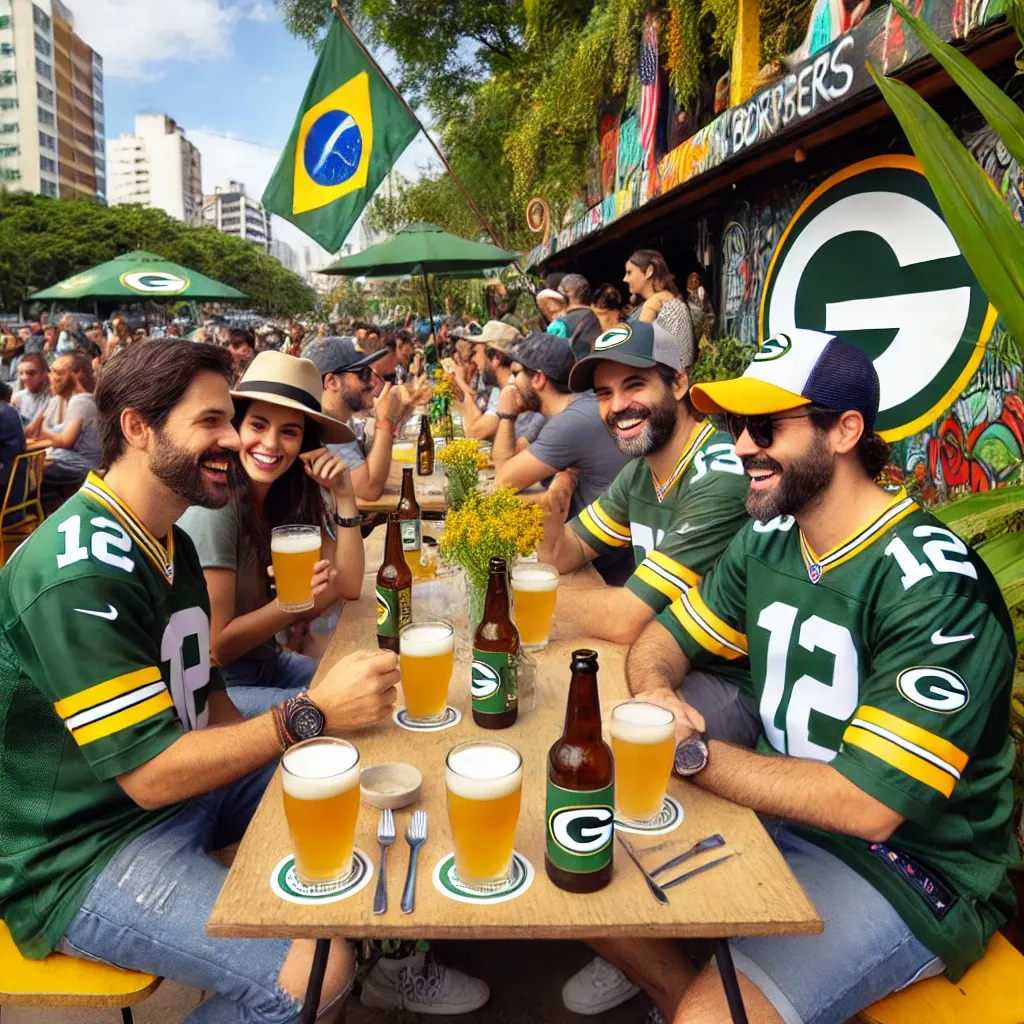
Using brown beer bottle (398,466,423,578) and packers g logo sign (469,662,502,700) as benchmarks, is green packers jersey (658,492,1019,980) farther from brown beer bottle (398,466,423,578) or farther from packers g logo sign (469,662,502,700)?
brown beer bottle (398,466,423,578)

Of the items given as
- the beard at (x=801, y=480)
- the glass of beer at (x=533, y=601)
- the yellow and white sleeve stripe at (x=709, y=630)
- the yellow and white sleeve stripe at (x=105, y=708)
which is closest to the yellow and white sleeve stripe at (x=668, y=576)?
the yellow and white sleeve stripe at (x=709, y=630)

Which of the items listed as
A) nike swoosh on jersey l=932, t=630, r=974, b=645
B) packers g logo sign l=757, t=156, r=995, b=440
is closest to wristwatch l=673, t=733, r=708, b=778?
nike swoosh on jersey l=932, t=630, r=974, b=645

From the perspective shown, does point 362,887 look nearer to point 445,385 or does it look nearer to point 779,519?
point 779,519

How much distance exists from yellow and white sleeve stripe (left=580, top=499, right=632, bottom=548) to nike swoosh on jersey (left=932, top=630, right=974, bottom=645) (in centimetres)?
175

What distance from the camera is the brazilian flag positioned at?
6.90 metres

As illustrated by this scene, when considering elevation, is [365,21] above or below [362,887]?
above

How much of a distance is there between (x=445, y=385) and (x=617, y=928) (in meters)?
7.02

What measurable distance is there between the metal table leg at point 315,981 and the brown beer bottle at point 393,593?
38.7 inches

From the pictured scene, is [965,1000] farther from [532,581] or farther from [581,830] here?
[532,581]

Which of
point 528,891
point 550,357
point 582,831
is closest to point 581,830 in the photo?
point 582,831

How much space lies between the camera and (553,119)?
12.9 m

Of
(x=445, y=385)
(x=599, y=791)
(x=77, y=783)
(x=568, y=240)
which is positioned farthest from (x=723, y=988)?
(x=568, y=240)

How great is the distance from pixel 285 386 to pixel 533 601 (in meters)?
1.39

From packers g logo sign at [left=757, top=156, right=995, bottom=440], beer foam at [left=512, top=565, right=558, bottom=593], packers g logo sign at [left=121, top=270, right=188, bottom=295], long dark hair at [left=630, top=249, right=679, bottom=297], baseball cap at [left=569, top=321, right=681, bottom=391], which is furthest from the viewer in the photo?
packers g logo sign at [left=121, top=270, right=188, bottom=295]
